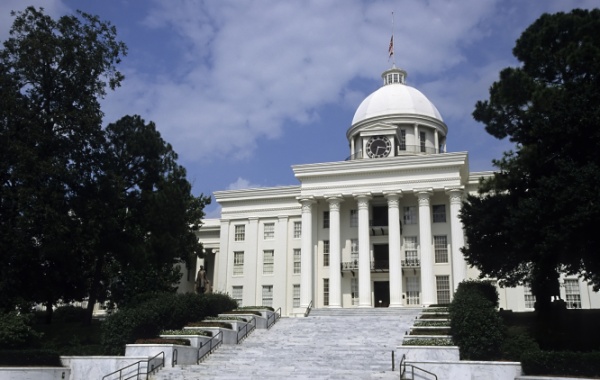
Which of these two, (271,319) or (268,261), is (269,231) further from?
(271,319)

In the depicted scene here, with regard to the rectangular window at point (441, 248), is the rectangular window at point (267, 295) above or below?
below

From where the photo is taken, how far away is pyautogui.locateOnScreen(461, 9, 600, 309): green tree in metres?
21.0

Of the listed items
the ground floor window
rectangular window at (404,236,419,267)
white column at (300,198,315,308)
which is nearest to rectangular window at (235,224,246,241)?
white column at (300,198,315,308)

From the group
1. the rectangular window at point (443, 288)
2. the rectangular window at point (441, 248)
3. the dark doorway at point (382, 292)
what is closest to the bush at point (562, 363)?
the rectangular window at point (443, 288)

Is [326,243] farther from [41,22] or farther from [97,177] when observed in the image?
[41,22]

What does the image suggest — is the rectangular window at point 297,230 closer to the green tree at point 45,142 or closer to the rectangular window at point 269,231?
the rectangular window at point 269,231

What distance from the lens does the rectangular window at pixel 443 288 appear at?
1626 inches

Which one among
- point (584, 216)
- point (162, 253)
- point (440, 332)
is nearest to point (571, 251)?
point (584, 216)

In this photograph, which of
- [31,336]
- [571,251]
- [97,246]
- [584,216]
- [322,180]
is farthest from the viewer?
[322,180]

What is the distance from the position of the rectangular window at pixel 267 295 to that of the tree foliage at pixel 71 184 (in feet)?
34.7

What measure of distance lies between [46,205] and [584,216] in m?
23.2

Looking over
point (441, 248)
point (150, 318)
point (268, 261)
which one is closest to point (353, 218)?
point (441, 248)

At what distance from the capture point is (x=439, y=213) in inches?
1693

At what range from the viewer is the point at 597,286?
934 inches
